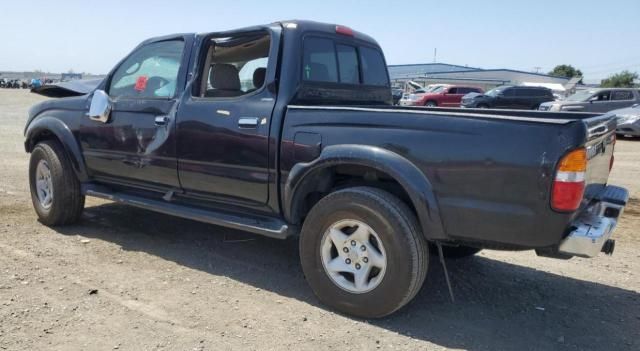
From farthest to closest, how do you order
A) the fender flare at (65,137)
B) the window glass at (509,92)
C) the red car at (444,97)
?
the red car at (444,97) → the window glass at (509,92) → the fender flare at (65,137)

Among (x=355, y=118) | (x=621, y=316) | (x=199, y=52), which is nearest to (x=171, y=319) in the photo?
(x=355, y=118)

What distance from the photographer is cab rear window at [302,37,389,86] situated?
163 inches

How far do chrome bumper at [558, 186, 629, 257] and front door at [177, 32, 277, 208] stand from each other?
6.61 ft

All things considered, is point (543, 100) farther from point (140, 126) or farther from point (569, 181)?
point (569, 181)

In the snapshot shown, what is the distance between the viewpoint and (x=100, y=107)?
15.9ft

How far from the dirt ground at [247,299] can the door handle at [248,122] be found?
3.96 ft

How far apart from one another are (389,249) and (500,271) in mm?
1679

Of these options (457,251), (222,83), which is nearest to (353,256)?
(457,251)

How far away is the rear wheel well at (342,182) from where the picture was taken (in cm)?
359

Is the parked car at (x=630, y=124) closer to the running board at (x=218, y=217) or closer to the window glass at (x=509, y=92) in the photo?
the window glass at (x=509, y=92)

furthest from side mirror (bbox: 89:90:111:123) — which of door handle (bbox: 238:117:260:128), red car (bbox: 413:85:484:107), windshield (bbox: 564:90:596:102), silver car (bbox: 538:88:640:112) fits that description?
red car (bbox: 413:85:484:107)

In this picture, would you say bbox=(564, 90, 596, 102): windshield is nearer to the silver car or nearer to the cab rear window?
the silver car

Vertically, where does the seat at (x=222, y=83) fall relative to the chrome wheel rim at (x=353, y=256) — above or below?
above

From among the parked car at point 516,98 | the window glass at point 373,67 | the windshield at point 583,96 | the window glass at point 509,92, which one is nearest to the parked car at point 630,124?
the windshield at point 583,96
